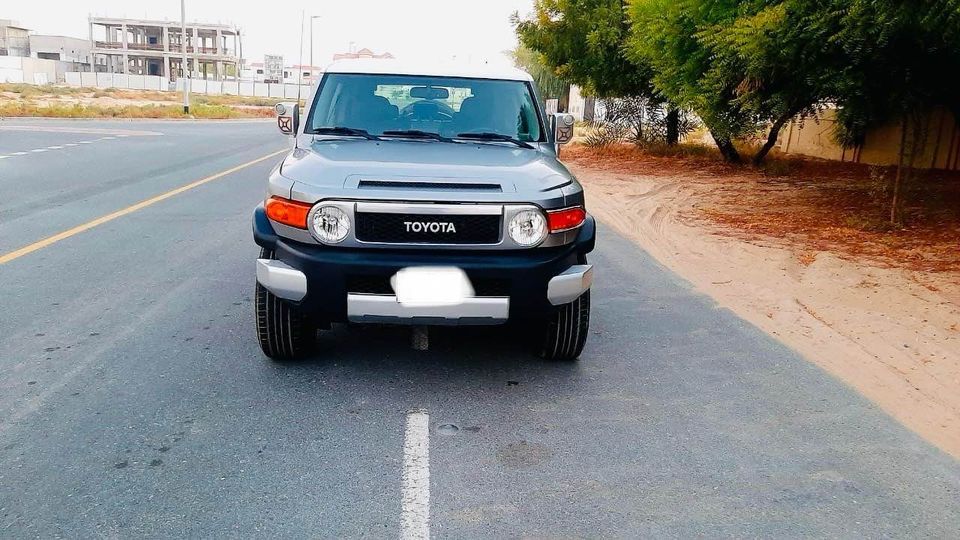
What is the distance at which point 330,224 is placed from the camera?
4.09m

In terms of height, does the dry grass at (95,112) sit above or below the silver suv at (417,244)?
below

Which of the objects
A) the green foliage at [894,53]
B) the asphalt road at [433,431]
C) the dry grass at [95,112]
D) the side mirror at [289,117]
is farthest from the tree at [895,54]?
the dry grass at [95,112]

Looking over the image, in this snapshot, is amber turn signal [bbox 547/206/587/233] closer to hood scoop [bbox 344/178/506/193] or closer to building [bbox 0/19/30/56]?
hood scoop [bbox 344/178/506/193]

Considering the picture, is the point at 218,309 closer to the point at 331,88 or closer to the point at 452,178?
the point at 331,88

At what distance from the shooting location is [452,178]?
13.8 ft

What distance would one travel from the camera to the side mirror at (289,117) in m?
5.79

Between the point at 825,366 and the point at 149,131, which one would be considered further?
the point at 149,131

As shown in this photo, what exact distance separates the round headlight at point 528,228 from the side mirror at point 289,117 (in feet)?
7.52

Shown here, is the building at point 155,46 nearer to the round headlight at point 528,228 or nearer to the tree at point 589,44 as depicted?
the tree at point 589,44

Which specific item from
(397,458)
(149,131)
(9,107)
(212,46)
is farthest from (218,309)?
(212,46)

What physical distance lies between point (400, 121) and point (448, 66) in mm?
669

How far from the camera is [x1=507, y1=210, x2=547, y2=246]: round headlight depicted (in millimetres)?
4148

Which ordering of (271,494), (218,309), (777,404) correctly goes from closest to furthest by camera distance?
1. (271,494)
2. (777,404)
3. (218,309)

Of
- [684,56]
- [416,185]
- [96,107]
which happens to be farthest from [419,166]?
[96,107]
